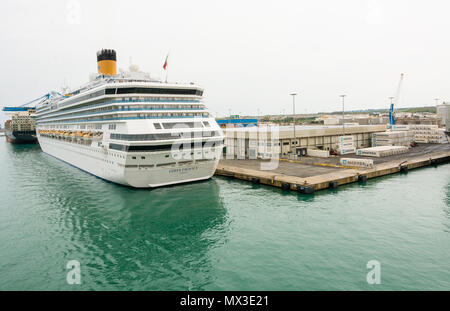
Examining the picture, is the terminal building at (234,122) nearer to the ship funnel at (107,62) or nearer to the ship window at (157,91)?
the ship funnel at (107,62)

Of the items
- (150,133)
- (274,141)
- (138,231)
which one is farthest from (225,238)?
(274,141)

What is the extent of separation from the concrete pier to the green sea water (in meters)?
1.59

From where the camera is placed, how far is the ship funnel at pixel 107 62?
4834 cm

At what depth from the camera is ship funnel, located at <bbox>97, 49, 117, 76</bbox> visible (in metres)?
48.3

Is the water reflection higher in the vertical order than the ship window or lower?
lower

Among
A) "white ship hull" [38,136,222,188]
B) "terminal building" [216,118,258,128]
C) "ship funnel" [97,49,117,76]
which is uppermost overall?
"ship funnel" [97,49,117,76]

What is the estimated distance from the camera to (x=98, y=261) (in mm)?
16938

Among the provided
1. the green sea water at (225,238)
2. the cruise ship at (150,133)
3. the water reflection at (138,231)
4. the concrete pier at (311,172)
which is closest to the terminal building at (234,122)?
the concrete pier at (311,172)

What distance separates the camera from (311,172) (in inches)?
1507

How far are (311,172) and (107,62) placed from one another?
3651cm

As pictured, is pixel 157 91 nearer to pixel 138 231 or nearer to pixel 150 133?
pixel 150 133

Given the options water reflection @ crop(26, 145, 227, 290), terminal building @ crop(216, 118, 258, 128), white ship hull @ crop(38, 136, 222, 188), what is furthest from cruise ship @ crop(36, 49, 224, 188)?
terminal building @ crop(216, 118, 258, 128)

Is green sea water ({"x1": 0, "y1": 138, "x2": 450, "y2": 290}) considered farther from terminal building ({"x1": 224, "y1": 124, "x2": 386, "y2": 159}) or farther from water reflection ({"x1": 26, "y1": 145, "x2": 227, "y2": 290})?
terminal building ({"x1": 224, "y1": 124, "x2": 386, "y2": 159})
